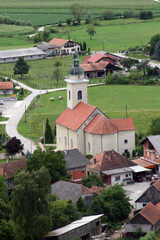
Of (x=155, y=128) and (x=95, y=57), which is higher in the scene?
(x=95, y=57)

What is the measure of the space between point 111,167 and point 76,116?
10.4m

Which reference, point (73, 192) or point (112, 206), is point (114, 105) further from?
point (112, 206)

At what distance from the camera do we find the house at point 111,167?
6540 centimetres

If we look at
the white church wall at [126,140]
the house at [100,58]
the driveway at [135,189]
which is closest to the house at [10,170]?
the driveway at [135,189]

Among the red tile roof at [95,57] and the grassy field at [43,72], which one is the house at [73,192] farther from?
the red tile roof at [95,57]

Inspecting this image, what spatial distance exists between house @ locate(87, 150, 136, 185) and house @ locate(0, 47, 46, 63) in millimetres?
74973

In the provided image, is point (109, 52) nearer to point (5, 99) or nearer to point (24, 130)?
point (5, 99)

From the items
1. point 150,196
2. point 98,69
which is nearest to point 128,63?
point 98,69

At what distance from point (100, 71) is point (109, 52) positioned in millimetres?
20150

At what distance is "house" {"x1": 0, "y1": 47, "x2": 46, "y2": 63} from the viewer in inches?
5502

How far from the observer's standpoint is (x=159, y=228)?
52.8 m

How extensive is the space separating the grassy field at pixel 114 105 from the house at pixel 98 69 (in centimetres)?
955

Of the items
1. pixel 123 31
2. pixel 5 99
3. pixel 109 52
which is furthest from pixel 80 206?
pixel 123 31

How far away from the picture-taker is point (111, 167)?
66125mm
